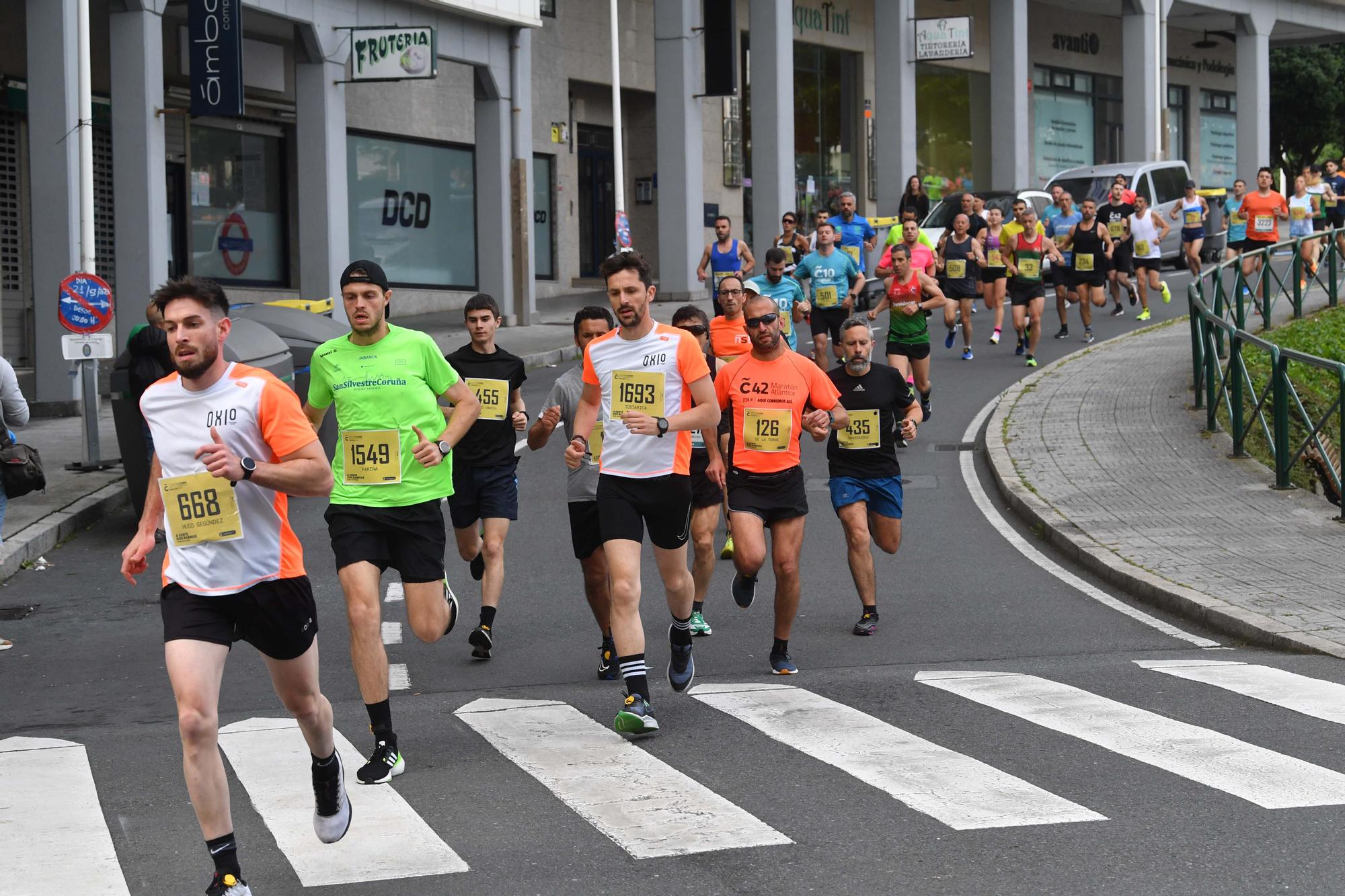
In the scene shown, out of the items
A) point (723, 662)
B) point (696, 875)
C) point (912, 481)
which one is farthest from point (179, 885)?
point (912, 481)

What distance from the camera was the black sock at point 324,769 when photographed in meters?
5.95

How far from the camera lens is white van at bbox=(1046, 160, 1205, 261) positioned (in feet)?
109

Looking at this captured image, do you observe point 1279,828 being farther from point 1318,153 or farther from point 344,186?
point 1318,153

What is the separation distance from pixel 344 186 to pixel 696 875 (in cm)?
2103

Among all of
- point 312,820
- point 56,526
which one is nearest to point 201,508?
point 312,820

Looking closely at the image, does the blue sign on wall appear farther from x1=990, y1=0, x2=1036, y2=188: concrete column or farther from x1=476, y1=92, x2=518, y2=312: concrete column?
x1=990, y1=0, x2=1036, y2=188: concrete column

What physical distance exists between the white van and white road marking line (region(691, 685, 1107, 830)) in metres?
26.1

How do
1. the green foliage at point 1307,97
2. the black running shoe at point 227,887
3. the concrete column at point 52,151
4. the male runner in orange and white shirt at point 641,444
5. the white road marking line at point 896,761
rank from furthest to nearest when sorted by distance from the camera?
the green foliage at point 1307,97 < the concrete column at point 52,151 < the male runner in orange and white shirt at point 641,444 < the white road marking line at point 896,761 < the black running shoe at point 227,887

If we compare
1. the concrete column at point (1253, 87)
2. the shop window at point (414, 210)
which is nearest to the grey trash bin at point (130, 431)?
the shop window at point (414, 210)

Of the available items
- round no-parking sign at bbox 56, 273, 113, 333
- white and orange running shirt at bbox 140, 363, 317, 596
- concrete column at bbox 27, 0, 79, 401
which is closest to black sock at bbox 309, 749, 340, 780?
white and orange running shirt at bbox 140, 363, 317, 596

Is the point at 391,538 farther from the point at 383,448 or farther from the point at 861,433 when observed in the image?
the point at 861,433

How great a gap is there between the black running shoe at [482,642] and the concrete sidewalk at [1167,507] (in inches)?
164

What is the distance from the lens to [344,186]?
25516 millimetres

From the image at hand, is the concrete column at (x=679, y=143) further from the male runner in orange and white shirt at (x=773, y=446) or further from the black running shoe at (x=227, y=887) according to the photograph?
the black running shoe at (x=227, y=887)
